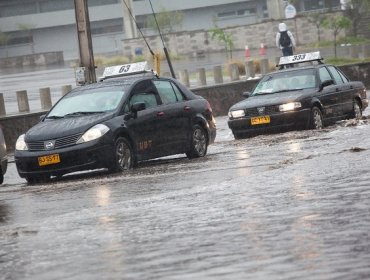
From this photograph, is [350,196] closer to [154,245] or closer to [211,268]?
[154,245]

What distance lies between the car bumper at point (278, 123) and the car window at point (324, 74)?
163 cm

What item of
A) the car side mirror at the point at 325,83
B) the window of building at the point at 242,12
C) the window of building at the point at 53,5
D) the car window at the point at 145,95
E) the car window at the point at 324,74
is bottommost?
the car side mirror at the point at 325,83

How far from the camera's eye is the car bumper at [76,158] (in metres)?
17.8

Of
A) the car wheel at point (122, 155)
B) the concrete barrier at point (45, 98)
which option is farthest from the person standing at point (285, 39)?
the car wheel at point (122, 155)

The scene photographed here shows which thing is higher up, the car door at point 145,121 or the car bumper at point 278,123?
the car door at point 145,121

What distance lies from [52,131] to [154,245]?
8.40 meters

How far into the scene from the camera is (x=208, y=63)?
60156mm

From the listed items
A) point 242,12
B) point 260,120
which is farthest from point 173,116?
point 242,12

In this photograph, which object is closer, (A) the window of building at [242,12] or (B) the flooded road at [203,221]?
(B) the flooded road at [203,221]

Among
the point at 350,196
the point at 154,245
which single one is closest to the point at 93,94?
the point at 350,196

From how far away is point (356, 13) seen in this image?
70062 mm

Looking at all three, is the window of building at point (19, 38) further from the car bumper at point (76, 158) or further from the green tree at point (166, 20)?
the car bumper at point (76, 158)

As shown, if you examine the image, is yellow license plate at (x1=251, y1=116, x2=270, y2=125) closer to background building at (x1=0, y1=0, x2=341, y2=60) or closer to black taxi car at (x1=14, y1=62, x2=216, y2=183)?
black taxi car at (x1=14, y1=62, x2=216, y2=183)

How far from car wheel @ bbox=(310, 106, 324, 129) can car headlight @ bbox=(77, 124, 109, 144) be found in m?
6.81
